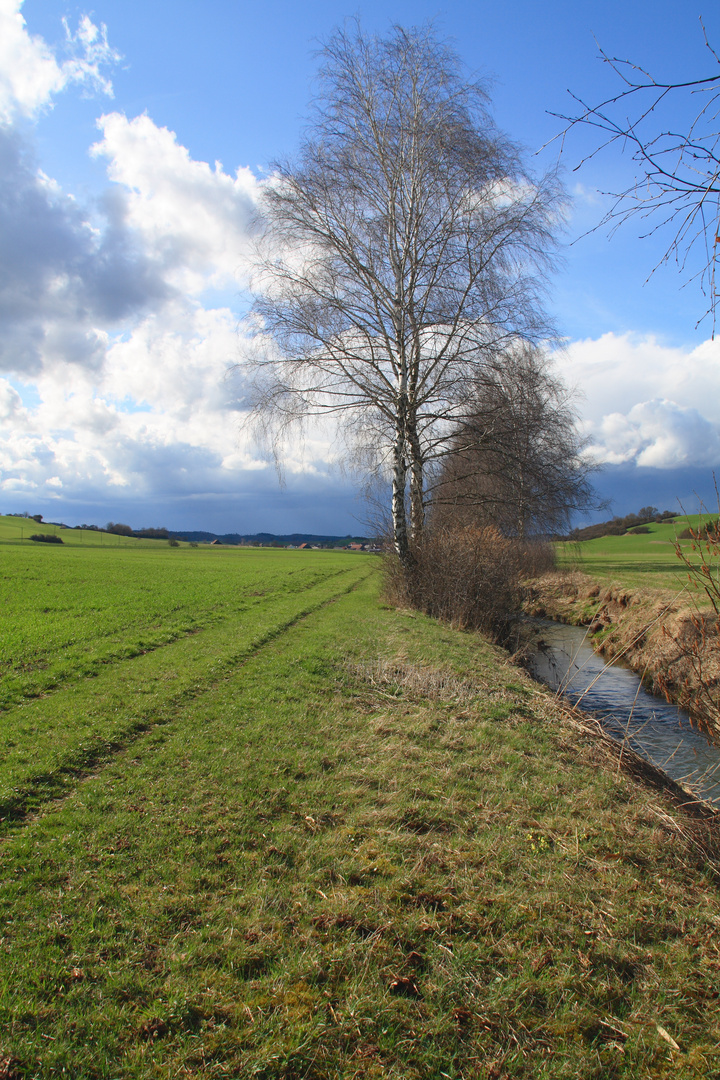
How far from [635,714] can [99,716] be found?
29.9ft

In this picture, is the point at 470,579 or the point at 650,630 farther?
the point at 470,579

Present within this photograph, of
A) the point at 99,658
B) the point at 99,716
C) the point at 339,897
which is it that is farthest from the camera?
the point at 99,658

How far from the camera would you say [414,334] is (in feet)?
49.9

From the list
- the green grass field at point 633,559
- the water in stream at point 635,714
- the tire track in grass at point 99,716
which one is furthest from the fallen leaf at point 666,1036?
the tire track in grass at point 99,716

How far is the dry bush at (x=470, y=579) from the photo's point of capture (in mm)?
14438

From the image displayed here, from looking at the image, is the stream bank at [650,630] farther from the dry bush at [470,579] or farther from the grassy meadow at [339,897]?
the dry bush at [470,579]

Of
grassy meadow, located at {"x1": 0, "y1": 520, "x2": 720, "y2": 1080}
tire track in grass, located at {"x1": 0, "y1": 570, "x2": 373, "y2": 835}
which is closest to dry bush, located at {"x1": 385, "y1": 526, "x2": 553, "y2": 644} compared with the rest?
tire track in grass, located at {"x1": 0, "y1": 570, "x2": 373, "y2": 835}

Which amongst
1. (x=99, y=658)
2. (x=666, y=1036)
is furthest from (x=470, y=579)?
(x=666, y=1036)

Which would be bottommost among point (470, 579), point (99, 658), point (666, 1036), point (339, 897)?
point (666, 1036)

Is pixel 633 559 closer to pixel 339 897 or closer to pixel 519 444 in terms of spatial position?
pixel 519 444

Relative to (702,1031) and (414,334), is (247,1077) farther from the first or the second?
(414,334)

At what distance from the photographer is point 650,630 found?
12094 mm

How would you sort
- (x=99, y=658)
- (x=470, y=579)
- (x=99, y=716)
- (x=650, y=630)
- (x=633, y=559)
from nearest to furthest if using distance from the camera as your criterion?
(x=99, y=716), (x=99, y=658), (x=650, y=630), (x=470, y=579), (x=633, y=559)

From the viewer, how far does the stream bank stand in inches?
229
